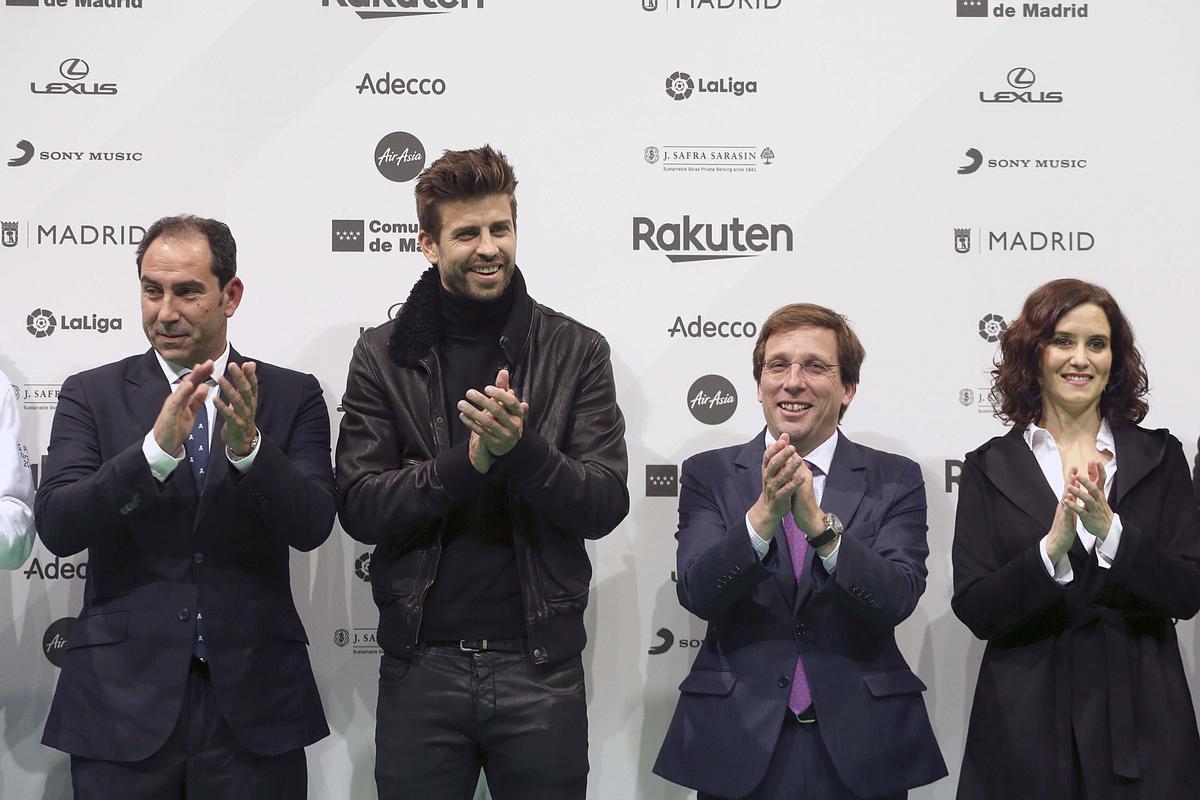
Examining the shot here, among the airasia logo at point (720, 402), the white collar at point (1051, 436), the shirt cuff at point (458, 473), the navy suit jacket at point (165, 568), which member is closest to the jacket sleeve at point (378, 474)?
the shirt cuff at point (458, 473)

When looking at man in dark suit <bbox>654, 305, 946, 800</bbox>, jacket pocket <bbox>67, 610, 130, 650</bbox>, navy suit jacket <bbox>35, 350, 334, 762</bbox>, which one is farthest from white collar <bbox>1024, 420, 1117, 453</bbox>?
jacket pocket <bbox>67, 610, 130, 650</bbox>

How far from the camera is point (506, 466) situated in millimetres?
2904

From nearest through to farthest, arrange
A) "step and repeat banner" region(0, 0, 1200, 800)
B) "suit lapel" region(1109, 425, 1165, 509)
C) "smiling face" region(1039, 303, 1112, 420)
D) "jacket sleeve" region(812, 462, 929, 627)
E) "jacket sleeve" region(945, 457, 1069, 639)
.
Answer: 1. "jacket sleeve" region(812, 462, 929, 627)
2. "jacket sleeve" region(945, 457, 1069, 639)
3. "suit lapel" region(1109, 425, 1165, 509)
4. "smiling face" region(1039, 303, 1112, 420)
5. "step and repeat banner" region(0, 0, 1200, 800)

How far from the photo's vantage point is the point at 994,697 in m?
3.12

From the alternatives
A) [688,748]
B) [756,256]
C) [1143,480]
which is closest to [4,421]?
[688,748]

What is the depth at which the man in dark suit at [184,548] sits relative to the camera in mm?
2963

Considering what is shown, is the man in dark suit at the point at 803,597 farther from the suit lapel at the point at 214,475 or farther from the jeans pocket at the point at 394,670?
the suit lapel at the point at 214,475

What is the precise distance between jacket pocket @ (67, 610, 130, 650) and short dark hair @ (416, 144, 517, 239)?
1.24m

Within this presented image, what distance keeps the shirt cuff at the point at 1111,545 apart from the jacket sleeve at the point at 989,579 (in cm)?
12

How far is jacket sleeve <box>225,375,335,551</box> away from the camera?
2.94m

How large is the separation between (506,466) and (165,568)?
3.05 feet

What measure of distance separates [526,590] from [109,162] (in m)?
2.13

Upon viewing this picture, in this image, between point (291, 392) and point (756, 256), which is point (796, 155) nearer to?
point (756, 256)

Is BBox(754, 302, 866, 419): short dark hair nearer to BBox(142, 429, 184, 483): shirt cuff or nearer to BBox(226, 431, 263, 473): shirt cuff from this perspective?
BBox(226, 431, 263, 473): shirt cuff
